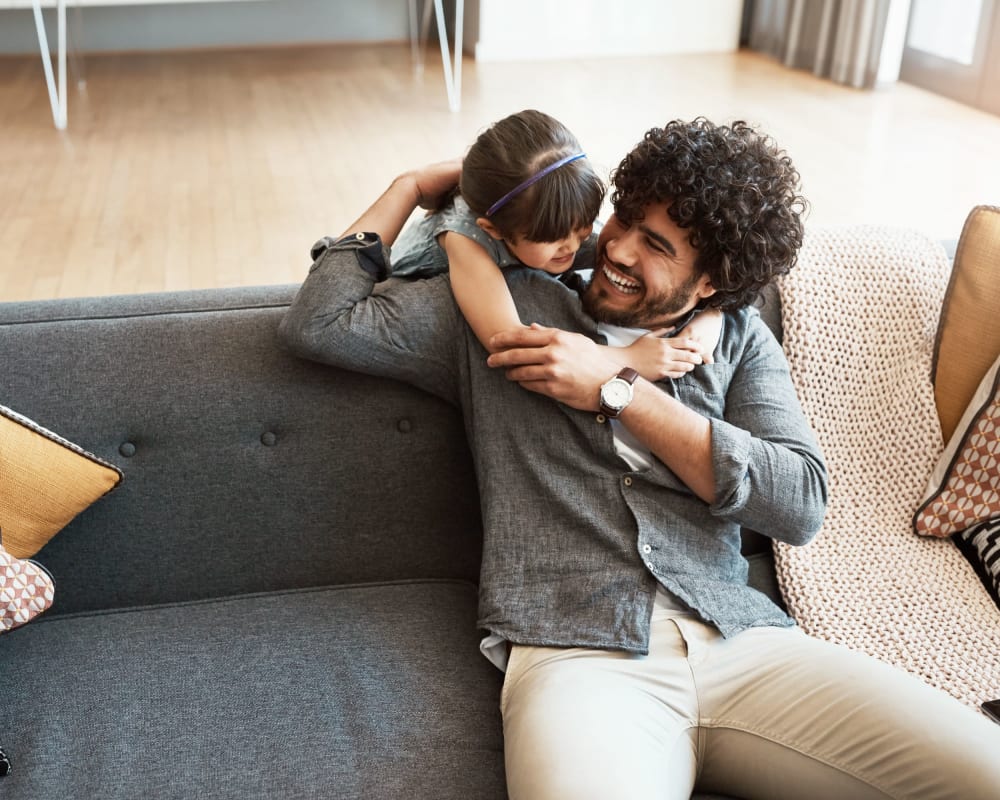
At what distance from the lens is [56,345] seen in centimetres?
152

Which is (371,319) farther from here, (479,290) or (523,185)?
(523,185)

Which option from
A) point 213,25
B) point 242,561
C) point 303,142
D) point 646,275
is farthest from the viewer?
point 213,25

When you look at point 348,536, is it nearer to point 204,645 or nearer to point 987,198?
point 204,645

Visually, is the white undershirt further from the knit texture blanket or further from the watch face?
the knit texture blanket

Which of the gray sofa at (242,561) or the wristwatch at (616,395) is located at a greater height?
the wristwatch at (616,395)

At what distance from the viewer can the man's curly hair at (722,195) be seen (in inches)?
57.2

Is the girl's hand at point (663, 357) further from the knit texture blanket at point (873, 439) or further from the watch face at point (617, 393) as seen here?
the knit texture blanket at point (873, 439)

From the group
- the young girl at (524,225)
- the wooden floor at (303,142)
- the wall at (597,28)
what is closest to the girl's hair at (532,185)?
the young girl at (524,225)

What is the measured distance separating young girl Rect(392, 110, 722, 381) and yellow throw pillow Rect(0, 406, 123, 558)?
22.0 inches

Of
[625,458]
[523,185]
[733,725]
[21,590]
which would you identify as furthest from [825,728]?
[21,590]

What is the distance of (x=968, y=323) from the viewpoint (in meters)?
1.69

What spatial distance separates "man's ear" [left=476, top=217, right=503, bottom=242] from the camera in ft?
4.99

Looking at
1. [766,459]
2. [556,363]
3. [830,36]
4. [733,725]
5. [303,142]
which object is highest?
[556,363]

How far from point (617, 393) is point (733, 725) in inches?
17.2
